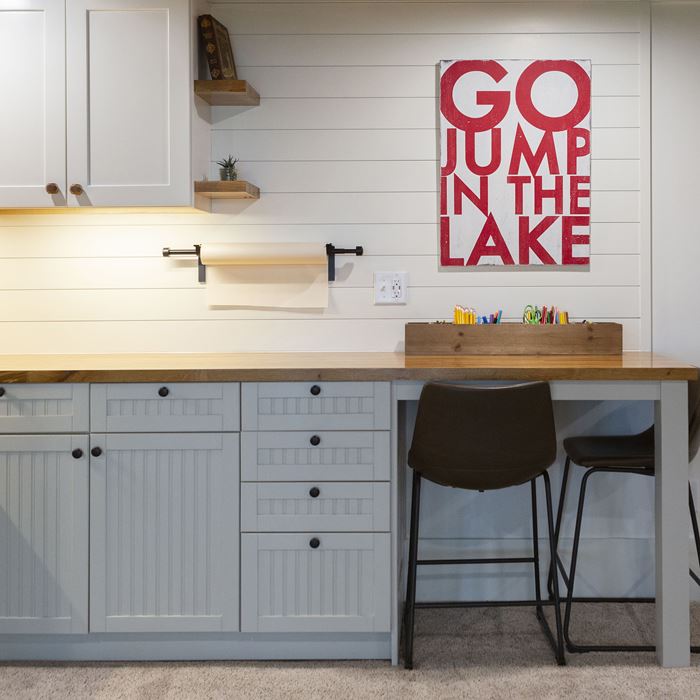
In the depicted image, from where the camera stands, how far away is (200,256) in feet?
9.21

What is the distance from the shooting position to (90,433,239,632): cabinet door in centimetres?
233

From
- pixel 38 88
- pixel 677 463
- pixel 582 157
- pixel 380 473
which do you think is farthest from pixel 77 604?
pixel 582 157

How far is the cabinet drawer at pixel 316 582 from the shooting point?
2330 mm

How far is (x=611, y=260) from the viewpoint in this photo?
2875 millimetres

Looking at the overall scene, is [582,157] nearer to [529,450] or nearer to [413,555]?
[529,450]

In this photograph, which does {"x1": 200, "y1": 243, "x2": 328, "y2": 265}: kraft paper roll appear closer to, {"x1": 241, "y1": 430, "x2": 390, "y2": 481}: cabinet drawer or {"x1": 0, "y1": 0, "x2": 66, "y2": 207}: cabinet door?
{"x1": 0, "y1": 0, "x2": 66, "y2": 207}: cabinet door

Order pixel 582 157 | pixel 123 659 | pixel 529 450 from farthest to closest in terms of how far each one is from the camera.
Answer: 1. pixel 582 157
2. pixel 123 659
3. pixel 529 450

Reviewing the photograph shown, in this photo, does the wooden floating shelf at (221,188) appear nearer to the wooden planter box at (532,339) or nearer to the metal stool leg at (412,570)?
the wooden planter box at (532,339)

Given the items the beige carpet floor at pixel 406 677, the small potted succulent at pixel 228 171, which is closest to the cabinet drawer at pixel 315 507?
the beige carpet floor at pixel 406 677

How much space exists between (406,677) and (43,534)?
1204 mm

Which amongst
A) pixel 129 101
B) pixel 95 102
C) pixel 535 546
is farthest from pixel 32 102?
pixel 535 546

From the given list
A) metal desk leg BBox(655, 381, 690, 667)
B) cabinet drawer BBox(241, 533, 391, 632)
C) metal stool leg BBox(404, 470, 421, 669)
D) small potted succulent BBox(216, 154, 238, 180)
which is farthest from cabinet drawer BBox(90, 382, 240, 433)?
metal desk leg BBox(655, 381, 690, 667)

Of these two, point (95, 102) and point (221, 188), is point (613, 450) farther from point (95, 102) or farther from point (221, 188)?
point (95, 102)

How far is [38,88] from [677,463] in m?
2.41
